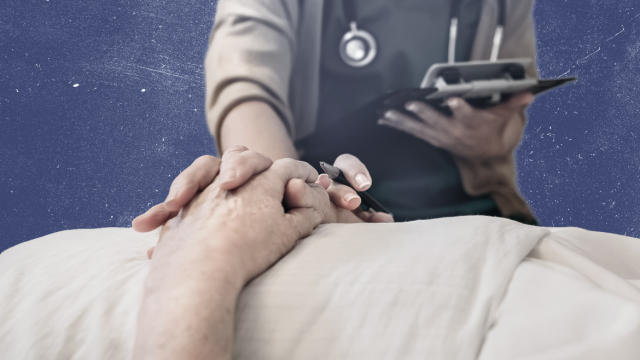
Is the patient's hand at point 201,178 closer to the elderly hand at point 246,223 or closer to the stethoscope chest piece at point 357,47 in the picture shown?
the elderly hand at point 246,223

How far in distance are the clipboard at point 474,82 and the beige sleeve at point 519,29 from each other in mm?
366

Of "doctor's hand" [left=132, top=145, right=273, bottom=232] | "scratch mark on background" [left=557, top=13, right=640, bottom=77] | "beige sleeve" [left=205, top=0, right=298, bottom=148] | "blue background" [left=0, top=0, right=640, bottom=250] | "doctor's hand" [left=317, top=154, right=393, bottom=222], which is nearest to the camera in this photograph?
"doctor's hand" [left=132, top=145, right=273, bottom=232]

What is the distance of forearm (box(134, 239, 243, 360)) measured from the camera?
34 cm

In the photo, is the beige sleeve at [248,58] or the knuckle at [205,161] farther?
the beige sleeve at [248,58]

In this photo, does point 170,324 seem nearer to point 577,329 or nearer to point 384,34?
point 577,329

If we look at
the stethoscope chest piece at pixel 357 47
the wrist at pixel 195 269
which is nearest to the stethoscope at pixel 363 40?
the stethoscope chest piece at pixel 357 47

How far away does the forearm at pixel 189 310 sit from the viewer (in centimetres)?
34

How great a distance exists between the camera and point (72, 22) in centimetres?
112

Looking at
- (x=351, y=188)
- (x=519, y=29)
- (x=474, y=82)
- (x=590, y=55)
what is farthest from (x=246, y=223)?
(x=590, y=55)

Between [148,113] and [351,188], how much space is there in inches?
30.9

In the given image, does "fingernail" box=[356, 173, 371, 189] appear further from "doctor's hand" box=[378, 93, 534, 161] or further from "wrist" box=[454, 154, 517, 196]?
"wrist" box=[454, 154, 517, 196]

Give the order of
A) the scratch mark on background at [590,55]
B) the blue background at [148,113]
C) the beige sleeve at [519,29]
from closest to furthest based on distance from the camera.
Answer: the blue background at [148,113], the beige sleeve at [519,29], the scratch mark on background at [590,55]

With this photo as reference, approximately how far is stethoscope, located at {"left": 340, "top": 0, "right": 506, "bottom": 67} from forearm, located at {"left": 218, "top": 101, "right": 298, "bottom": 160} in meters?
0.29

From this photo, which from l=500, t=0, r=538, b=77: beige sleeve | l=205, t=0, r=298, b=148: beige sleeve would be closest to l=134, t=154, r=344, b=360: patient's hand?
l=205, t=0, r=298, b=148: beige sleeve
